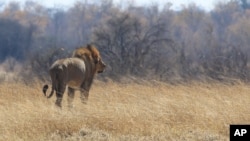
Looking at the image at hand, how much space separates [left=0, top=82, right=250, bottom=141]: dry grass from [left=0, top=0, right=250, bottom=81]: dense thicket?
5.68 m

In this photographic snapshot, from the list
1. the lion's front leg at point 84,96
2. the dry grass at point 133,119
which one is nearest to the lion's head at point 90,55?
the lion's front leg at point 84,96

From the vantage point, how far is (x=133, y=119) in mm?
8312

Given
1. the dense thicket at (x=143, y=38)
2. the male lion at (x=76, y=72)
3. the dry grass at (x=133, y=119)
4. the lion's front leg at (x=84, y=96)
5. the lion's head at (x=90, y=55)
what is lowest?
the dry grass at (x=133, y=119)

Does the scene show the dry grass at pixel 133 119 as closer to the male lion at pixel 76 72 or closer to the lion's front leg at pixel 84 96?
the lion's front leg at pixel 84 96

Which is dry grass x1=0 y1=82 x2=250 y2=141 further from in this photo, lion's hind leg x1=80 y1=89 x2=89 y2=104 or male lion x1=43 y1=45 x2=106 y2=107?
male lion x1=43 y1=45 x2=106 y2=107

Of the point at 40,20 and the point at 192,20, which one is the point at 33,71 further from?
the point at 40,20

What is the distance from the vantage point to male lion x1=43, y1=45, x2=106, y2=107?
1109 cm

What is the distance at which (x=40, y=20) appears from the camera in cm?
10912

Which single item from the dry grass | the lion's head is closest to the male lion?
the lion's head

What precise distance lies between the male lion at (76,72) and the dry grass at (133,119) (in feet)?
3.20

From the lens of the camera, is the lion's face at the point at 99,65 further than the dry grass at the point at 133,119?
Yes

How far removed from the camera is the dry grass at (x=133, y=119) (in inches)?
299

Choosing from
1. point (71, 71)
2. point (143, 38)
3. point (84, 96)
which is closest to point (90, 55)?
point (71, 71)

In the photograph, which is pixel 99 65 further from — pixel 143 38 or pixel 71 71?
pixel 143 38
